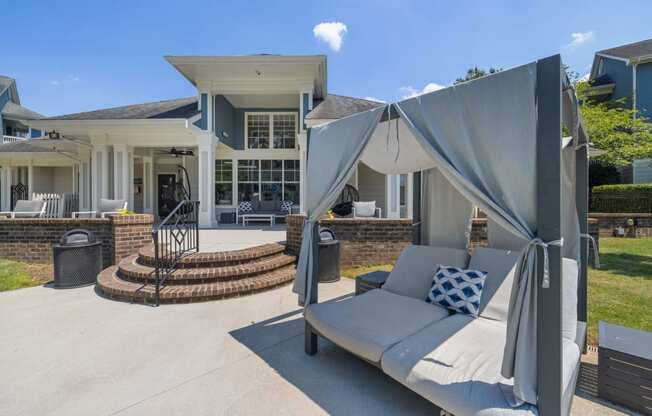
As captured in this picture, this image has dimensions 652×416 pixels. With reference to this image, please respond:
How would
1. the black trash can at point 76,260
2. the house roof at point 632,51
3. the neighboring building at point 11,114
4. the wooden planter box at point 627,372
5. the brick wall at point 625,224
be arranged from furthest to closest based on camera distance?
1. the neighboring building at point 11,114
2. the house roof at point 632,51
3. the brick wall at point 625,224
4. the black trash can at point 76,260
5. the wooden planter box at point 627,372

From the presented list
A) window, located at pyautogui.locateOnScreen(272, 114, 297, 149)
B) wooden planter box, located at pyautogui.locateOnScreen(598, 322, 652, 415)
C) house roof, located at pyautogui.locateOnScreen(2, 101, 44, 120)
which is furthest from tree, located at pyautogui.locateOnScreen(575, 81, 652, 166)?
house roof, located at pyautogui.locateOnScreen(2, 101, 44, 120)

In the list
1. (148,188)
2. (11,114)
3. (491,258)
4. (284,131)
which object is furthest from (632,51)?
(11,114)

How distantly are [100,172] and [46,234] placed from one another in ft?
14.5

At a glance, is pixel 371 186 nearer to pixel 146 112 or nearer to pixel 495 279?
pixel 146 112

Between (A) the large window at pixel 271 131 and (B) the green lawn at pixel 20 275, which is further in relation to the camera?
(A) the large window at pixel 271 131

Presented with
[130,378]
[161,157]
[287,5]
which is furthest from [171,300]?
[161,157]

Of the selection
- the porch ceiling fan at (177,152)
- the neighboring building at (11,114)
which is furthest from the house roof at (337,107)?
the neighboring building at (11,114)

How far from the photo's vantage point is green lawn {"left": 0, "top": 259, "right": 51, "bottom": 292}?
501 centimetres

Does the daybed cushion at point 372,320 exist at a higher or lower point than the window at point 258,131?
lower

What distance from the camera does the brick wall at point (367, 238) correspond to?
6.39 meters

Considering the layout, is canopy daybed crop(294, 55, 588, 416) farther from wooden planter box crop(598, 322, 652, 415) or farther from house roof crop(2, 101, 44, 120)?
house roof crop(2, 101, 44, 120)

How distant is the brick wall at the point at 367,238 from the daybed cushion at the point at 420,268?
2.63m

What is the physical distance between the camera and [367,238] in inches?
253

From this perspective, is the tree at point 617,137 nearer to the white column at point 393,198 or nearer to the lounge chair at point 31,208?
the white column at point 393,198
